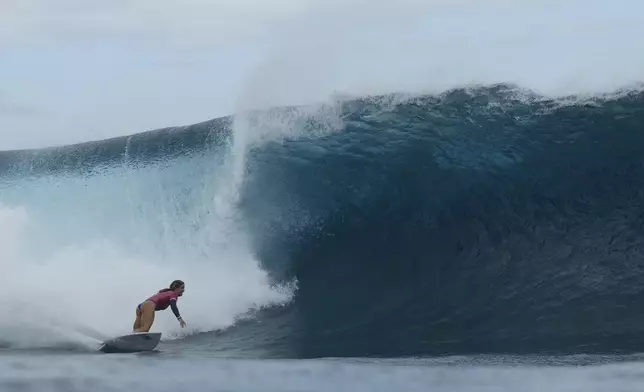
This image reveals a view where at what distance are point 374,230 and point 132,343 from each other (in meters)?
5.15

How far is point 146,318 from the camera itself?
45.0 feet

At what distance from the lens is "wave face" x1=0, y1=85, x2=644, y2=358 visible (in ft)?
45.3

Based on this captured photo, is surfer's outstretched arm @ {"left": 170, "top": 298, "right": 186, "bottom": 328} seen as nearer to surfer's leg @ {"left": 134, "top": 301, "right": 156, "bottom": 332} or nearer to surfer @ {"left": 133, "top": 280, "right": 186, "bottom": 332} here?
surfer @ {"left": 133, "top": 280, "right": 186, "bottom": 332}

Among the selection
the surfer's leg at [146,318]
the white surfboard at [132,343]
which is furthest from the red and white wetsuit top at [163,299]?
the white surfboard at [132,343]

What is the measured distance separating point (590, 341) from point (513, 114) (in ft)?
22.2

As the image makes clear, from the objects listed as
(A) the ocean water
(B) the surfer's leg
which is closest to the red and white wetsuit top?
(B) the surfer's leg

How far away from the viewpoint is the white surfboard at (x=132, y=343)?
510 inches

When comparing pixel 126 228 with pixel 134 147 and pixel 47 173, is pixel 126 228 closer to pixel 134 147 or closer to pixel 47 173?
pixel 134 147

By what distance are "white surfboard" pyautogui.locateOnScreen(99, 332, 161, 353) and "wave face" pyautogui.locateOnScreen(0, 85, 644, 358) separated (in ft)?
2.61

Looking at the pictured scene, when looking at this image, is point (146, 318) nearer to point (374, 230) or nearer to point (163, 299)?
point (163, 299)

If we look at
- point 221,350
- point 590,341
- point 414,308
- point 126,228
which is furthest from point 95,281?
point 590,341

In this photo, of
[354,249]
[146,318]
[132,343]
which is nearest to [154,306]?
[146,318]

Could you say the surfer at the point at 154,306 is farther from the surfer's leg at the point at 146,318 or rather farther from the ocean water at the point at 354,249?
the ocean water at the point at 354,249

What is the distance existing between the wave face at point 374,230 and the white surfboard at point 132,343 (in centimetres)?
79
